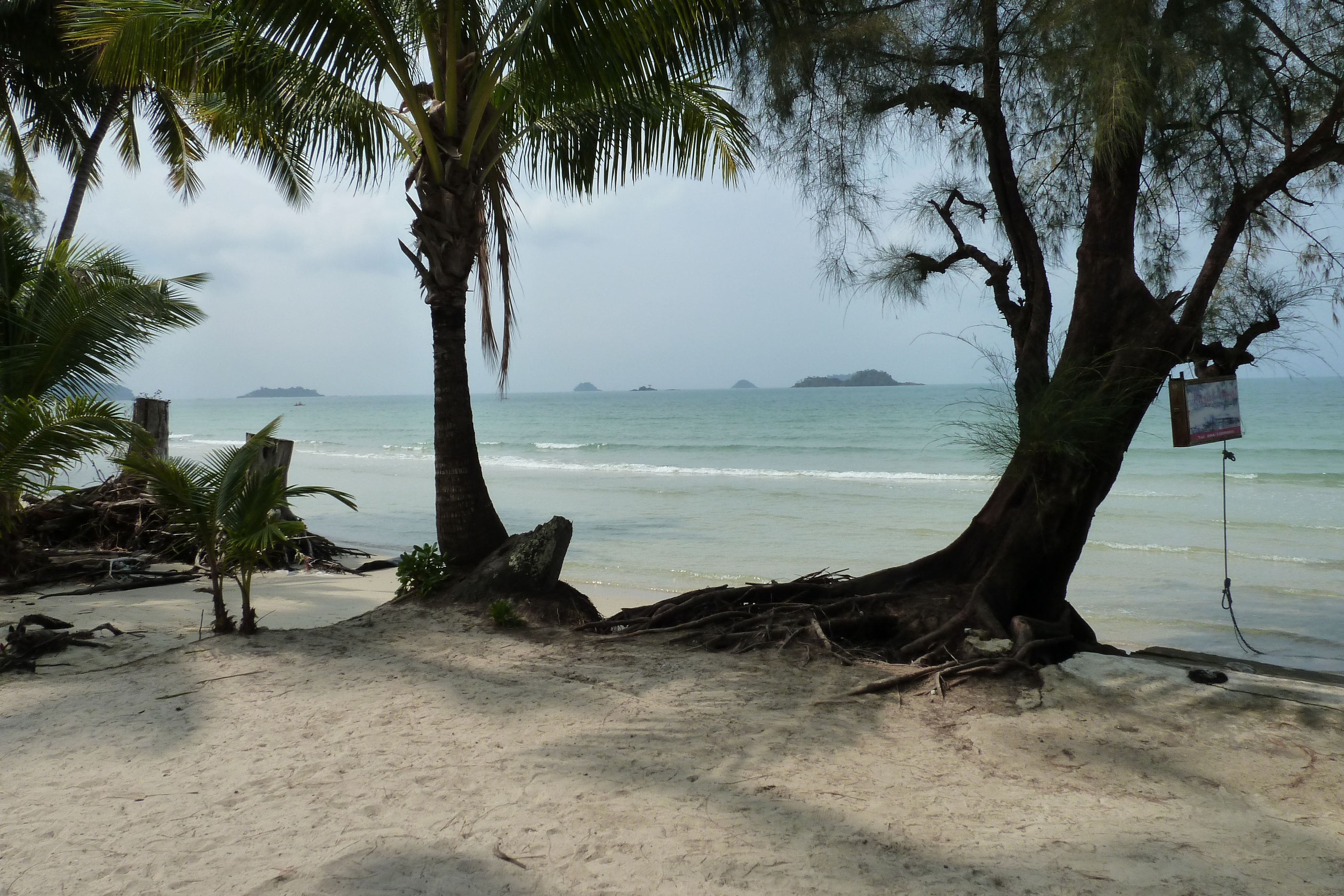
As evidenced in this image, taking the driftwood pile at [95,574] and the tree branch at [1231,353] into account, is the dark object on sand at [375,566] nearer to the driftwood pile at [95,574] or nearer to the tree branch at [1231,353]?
the driftwood pile at [95,574]

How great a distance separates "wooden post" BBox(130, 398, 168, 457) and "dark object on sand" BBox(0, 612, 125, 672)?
5.13 meters

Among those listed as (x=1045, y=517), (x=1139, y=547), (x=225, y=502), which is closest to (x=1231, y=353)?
(x=1045, y=517)

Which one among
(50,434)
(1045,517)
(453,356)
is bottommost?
(1045,517)

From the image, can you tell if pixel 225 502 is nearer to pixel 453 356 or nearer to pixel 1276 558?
pixel 453 356

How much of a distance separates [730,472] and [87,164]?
1763 centimetres

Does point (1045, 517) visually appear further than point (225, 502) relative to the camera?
No

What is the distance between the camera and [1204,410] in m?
4.68

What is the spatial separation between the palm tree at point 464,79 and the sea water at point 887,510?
2.83m

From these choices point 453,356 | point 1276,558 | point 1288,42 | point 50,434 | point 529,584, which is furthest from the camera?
point 1276,558

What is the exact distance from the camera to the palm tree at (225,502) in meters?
5.32

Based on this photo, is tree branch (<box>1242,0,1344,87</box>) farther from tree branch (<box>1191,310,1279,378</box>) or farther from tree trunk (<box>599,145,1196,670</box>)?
tree branch (<box>1191,310,1279,378</box>)

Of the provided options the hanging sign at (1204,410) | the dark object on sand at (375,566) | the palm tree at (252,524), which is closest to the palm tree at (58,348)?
the palm tree at (252,524)

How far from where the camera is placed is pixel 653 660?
518 centimetres

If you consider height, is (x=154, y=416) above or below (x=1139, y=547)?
above
